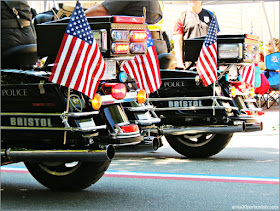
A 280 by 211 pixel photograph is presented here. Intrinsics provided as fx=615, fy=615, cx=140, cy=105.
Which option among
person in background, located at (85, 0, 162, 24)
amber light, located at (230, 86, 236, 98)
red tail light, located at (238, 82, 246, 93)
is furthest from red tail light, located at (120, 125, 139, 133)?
red tail light, located at (238, 82, 246, 93)

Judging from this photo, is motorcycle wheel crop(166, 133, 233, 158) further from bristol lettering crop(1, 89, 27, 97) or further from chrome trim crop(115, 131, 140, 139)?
bristol lettering crop(1, 89, 27, 97)

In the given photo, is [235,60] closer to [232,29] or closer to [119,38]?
[119,38]

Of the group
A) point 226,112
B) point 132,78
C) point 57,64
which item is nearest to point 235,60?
point 226,112

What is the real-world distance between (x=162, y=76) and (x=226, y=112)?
1038mm

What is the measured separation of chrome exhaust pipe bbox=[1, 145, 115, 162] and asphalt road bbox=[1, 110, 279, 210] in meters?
0.43

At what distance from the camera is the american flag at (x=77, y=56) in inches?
213

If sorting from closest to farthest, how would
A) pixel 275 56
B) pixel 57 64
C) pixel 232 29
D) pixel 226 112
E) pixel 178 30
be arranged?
1. pixel 57 64
2. pixel 226 112
3. pixel 178 30
4. pixel 275 56
5. pixel 232 29

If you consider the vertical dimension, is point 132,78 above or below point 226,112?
above

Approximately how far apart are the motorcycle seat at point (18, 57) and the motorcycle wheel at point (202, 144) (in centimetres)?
325

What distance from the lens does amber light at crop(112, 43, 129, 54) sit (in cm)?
572

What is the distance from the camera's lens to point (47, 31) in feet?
18.8

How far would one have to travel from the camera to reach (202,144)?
8719mm

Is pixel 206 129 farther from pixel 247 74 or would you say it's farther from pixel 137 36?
pixel 137 36

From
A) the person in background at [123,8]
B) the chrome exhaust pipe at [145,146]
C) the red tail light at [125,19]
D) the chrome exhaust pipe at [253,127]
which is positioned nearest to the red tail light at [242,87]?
the chrome exhaust pipe at [253,127]
